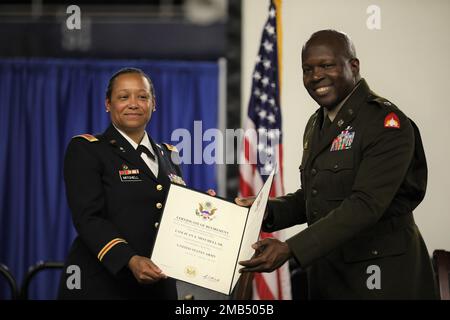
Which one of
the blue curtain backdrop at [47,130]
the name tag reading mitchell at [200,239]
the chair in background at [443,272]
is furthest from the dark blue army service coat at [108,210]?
the blue curtain backdrop at [47,130]

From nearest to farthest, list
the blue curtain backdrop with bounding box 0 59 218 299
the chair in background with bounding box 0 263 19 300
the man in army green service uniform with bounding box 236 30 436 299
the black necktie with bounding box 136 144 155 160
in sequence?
the man in army green service uniform with bounding box 236 30 436 299
the black necktie with bounding box 136 144 155 160
the chair in background with bounding box 0 263 19 300
the blue curtain backdrop with bounding box 0 59 218 299

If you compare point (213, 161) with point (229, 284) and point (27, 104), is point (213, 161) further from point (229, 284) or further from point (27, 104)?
point (229, 284)

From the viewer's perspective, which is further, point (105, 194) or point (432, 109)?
point (432, 109)

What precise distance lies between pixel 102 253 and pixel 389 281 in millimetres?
1044

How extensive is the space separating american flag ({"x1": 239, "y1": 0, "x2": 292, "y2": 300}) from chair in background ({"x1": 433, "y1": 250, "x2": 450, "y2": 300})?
4.46 feet

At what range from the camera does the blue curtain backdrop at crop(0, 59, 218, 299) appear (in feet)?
16.6

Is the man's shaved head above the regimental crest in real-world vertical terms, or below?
above

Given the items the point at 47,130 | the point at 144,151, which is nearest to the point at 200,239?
the point at 144,151

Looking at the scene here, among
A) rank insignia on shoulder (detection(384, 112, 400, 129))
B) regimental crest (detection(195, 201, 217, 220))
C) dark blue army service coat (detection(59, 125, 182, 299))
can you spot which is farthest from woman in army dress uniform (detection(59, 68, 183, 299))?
rank insignia on shoulder (detection(384, 112, 400, 129))

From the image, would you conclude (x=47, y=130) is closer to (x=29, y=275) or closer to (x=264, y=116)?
(x=29, y=275)

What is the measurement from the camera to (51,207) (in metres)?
5.09

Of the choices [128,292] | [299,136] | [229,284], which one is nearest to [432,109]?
[299,136]

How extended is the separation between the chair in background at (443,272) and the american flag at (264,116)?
4.46 feet

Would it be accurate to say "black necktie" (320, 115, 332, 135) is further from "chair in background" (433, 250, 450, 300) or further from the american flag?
the american flag
